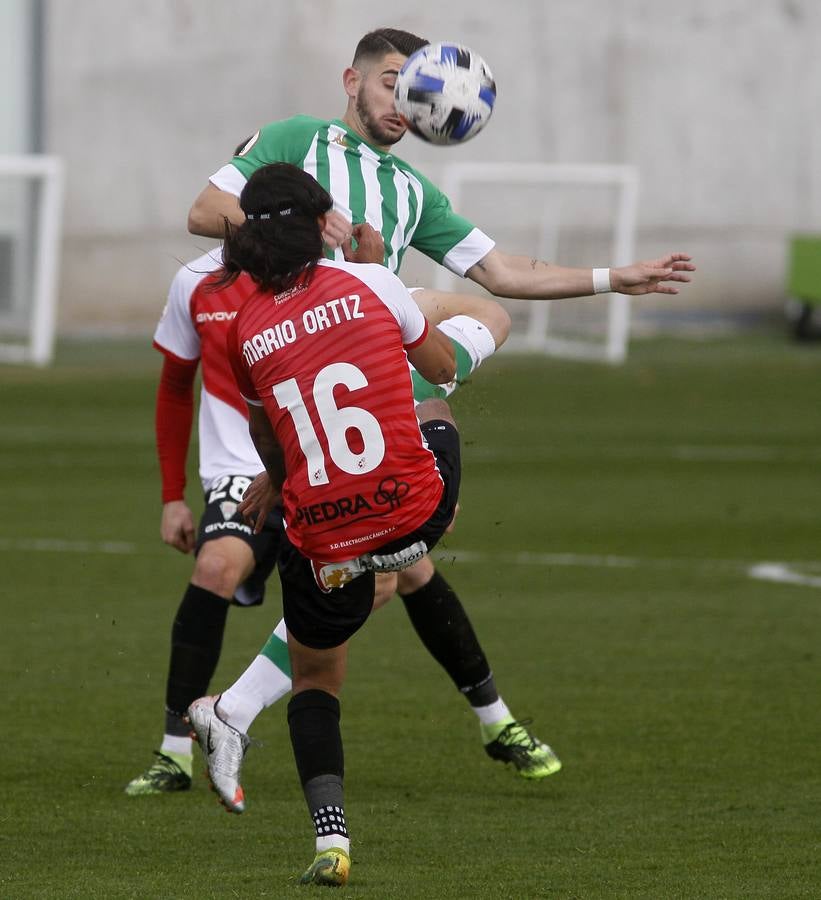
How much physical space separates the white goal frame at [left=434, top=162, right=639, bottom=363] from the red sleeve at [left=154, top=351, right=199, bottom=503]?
16230 millimetres

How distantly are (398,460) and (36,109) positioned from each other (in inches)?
924

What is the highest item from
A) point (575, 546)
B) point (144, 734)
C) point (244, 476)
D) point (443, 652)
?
point (244, 476)

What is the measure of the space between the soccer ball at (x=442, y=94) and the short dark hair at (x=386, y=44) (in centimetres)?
21

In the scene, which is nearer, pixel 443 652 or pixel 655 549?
pixel 443 652

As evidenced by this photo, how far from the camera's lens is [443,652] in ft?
20.6

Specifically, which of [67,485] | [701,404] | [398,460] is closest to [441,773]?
[398,460]

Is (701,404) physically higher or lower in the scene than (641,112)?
lower

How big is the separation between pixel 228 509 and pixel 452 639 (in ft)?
2.68

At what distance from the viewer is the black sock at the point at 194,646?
6188 mm

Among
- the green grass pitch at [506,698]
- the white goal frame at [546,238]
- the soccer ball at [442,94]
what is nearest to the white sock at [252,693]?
the green grass pitch at [506,698]

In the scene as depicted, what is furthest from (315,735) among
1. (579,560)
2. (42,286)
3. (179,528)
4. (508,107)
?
(508,107)

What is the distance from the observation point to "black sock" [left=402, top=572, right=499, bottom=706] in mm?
6246

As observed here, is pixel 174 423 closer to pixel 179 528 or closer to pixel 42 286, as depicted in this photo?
pixel 179 528

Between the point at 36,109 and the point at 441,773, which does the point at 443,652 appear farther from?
the point at 36,109
